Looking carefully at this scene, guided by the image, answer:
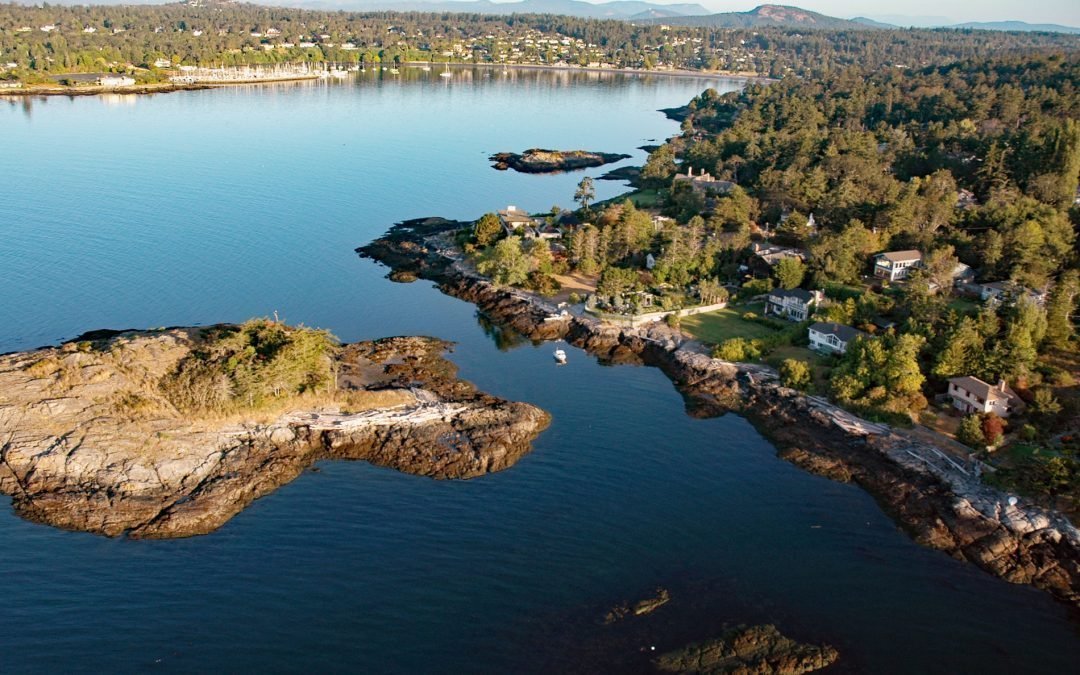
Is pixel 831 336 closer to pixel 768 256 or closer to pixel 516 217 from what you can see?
pixel 768 256

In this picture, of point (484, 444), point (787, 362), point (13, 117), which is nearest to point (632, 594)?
point (484, 444)

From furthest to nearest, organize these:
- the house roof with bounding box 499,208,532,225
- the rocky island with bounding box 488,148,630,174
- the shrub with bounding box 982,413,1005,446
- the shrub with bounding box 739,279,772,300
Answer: the rocky island with bounding box 488,148,630,174
the house roof with bounding box 499,208,532,225
the shrub with bounding box 739,279,772,300
the shrub with bounding box 982,413,1005,446

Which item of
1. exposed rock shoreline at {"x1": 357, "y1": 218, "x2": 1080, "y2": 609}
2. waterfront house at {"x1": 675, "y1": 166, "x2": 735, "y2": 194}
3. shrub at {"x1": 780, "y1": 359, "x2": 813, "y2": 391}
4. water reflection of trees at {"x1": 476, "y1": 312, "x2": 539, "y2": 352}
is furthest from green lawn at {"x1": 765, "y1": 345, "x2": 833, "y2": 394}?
waterfront house at {"x1": 675, "y1": 166, "x2": 735, "y2": 194}

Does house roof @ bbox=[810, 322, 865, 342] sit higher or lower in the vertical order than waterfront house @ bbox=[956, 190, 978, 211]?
lower

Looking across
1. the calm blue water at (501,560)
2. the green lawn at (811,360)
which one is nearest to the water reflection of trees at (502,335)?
the calm blue water at (501,560)

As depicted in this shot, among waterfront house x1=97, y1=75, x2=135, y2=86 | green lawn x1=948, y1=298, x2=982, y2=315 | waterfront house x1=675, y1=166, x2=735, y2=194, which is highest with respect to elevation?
waterfront house x1=97, y1=75, x2=135, y2=86

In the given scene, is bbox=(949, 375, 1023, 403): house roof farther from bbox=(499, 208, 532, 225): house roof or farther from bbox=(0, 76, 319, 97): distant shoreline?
bbox=(0, 76, 319, 97): distant shoreline

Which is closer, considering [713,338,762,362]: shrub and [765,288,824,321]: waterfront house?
[713,338,762,362]: shrub

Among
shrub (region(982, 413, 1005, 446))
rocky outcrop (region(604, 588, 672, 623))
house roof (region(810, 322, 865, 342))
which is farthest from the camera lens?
house roof (region(810, 322, 865, 342))
